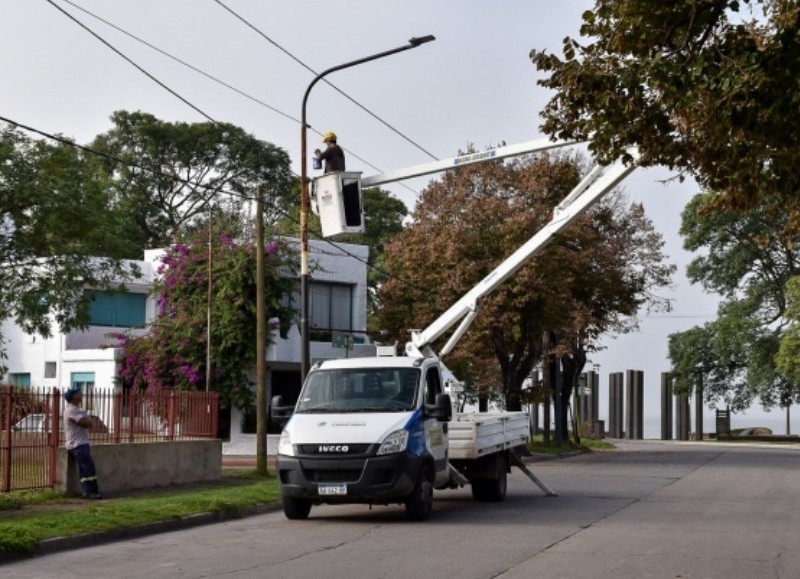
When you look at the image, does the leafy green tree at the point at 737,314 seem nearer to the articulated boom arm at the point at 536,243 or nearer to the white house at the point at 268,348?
the white house at the point at 268,348

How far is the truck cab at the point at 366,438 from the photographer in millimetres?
17766

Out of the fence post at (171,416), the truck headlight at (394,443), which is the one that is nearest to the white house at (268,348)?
the fence post at (171,416)

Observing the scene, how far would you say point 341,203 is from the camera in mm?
21953

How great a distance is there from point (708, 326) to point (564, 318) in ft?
94.1

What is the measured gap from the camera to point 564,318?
1619 inches

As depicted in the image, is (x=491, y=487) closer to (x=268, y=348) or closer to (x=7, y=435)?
(x=7, y=435)

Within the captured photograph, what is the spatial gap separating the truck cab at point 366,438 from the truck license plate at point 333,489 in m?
0.01

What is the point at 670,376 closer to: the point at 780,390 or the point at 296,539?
the point at 780,390

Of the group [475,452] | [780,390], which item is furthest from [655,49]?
[780,390]

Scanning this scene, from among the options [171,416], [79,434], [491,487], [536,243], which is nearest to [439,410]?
[491,487]

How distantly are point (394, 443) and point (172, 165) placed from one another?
5409cm

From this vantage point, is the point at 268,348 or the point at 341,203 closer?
the point at 341,203

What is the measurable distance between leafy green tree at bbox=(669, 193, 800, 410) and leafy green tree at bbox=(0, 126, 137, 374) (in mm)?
39917

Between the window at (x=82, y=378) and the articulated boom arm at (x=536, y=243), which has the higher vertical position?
the articulated boom arm at (x=536, y=243)
